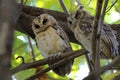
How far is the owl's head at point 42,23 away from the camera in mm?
2461

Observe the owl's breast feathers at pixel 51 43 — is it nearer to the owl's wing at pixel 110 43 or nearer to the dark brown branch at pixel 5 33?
the owl's wing at pixel 110 43

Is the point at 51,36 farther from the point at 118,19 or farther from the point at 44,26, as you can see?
the point at 118,19

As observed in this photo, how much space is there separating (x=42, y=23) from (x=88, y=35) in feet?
2.45

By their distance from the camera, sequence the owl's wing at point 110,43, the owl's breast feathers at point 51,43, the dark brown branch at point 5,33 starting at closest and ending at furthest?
1. the dark brown branch at point 5,33
2. the owl's wing at point 110,43
3. the owl's breast feathers at point 51,43

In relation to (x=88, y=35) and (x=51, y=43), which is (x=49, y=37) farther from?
(x=88, y=35)

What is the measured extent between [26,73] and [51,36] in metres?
0.43

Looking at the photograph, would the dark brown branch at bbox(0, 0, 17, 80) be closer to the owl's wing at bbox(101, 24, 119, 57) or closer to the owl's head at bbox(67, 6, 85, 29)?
the owl's wing at bbox(101, 24, 119, 57)

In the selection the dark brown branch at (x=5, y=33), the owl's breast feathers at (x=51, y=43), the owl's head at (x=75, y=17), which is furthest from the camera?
the owl's breast feathers at (x=51, y=43)

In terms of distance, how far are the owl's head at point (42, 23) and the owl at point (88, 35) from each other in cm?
52

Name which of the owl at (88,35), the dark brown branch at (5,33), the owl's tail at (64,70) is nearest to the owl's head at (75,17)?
the owl at (88,35)

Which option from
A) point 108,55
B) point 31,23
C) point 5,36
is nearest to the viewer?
point 5,36

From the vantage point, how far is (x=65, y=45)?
2.39 meters

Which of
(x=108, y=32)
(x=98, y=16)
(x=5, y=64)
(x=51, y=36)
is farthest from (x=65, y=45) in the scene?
(x=5, y=64)

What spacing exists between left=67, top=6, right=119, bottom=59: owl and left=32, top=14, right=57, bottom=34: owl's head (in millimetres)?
524
